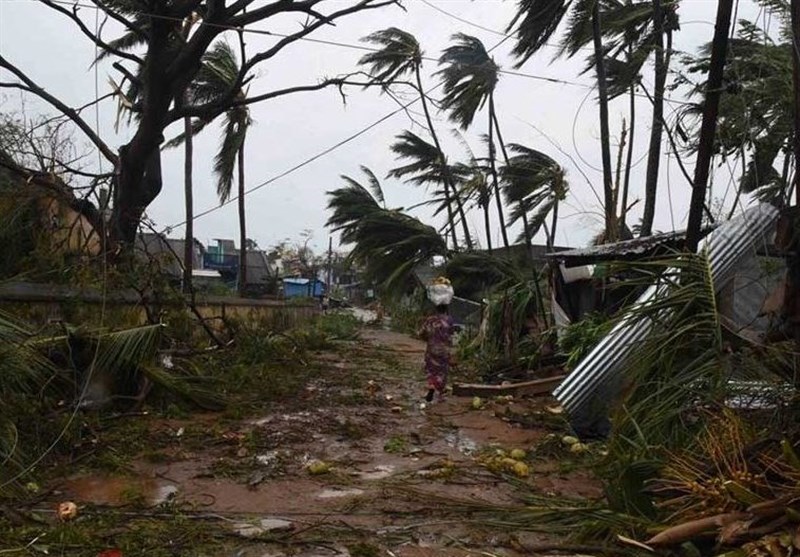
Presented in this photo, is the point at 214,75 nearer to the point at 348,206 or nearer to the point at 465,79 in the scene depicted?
the point at 465,79

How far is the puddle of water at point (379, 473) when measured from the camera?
4.88m

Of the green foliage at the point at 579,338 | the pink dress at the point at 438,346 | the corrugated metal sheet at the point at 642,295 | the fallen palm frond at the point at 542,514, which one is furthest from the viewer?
the green foliage at the point at 579,338

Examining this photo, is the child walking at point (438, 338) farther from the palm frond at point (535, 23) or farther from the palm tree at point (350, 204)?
the palm tree at point (350, 204)

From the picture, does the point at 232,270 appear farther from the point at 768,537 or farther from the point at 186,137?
the point at 768,537

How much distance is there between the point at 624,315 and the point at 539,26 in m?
8.38

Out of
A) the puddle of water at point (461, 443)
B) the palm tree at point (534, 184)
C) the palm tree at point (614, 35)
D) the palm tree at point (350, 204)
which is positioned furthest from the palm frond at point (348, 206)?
the puddle of water at point (461, 443)

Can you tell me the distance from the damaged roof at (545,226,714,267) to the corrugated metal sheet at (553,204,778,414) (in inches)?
68.9

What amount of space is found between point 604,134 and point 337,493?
33.6 ft

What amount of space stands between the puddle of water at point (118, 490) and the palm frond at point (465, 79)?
16358 mm

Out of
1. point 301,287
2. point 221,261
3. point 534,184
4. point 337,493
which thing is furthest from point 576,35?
point 221,261

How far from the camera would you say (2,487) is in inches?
155

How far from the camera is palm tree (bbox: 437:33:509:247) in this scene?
63.3 feet

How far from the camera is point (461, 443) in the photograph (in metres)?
6.09

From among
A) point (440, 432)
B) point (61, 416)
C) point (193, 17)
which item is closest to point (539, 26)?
point (193, 17)
